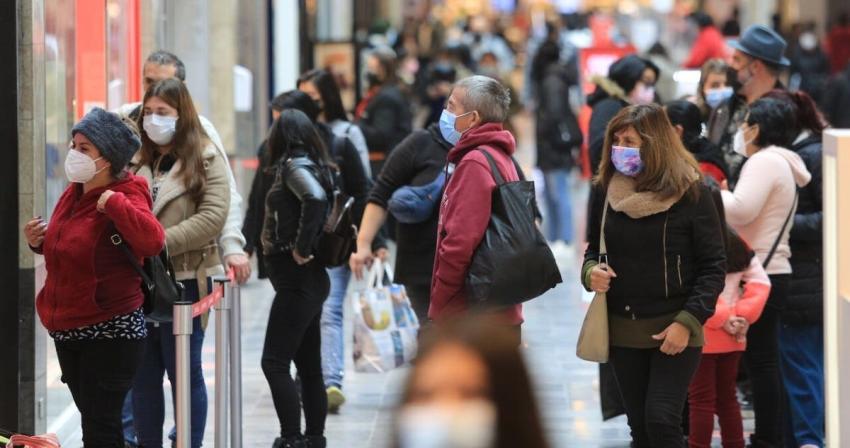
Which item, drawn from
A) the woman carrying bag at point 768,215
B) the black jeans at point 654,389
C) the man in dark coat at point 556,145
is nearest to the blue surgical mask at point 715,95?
the woman carrying bag at point 768,215

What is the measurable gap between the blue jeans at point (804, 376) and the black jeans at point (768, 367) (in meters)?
0.21

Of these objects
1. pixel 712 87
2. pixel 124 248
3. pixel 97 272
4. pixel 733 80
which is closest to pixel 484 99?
pixel 124 248

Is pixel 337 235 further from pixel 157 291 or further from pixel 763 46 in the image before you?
pixel 763 46

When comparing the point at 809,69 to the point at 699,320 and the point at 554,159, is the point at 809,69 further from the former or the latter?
the point at 699,320

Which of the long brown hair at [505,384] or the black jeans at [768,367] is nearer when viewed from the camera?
the long brown hair at [505,384]

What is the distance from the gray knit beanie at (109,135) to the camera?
6.21 meters

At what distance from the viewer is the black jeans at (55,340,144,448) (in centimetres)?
618

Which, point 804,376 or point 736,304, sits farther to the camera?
point 804,376

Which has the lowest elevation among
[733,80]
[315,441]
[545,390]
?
[315,441]

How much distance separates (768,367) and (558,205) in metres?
8.52

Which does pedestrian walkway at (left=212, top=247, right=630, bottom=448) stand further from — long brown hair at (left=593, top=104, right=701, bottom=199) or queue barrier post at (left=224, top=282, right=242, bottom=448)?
long brown hair at (left=593, top=104, right=701, bottom=199)

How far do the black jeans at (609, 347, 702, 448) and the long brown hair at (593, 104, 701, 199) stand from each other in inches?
25.0

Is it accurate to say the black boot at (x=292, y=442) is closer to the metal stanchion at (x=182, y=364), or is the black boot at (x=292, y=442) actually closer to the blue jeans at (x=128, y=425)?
the blue jeans at (x=128, y=425)

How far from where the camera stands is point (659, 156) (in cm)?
624
